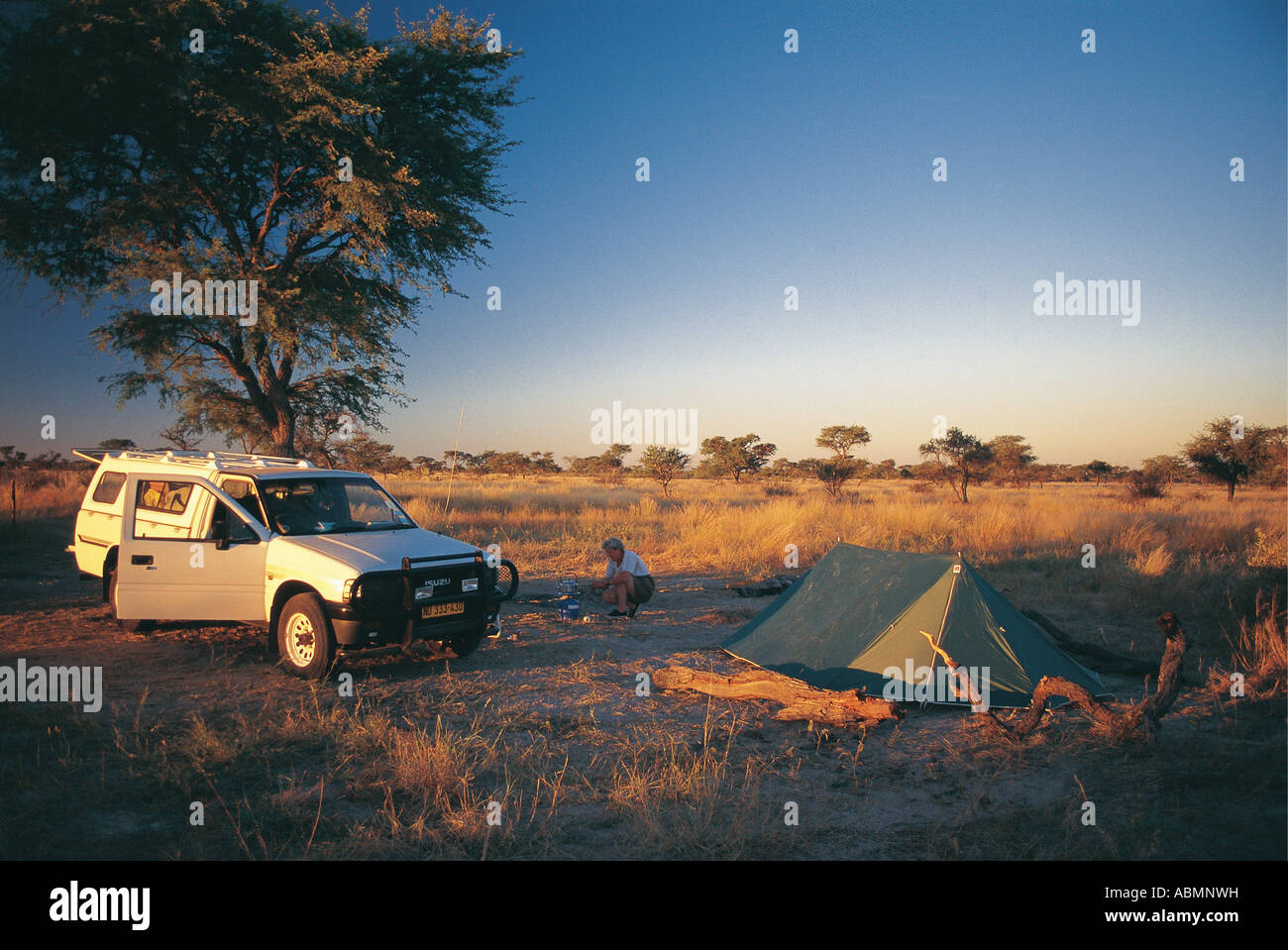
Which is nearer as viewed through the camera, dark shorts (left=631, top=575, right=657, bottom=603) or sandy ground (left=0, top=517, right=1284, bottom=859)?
sandy ground (left=0, top=517, right=1284, bottom=859)

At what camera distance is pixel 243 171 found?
15188 mm

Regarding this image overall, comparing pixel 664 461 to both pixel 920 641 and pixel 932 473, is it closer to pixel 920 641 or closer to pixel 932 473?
pixel 932 473

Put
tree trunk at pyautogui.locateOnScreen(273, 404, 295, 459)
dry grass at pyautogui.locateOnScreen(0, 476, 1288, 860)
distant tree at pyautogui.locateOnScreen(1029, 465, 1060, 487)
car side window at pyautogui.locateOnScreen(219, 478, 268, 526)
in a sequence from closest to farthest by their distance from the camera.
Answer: dry grass at pyautogui.locateOnScreen(0, 476, 1288, 860)
car side window at pyautogui.locateOnScreen(219, 478, 268, 526)
tree trunk at pyautogui.locateOnScreen(273, 404, 295, 459)
distant tree at pyautogui.locateOnScreen(1029, 465, 1060, 487)

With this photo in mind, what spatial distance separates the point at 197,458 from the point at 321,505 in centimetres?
146

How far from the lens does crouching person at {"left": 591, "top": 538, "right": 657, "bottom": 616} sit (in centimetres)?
1026

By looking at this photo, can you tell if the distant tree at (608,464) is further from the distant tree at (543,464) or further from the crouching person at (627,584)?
the crouching person at (627,584)

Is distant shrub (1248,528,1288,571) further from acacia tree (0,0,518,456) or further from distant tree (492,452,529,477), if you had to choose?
distant tree (492,452,529,477)

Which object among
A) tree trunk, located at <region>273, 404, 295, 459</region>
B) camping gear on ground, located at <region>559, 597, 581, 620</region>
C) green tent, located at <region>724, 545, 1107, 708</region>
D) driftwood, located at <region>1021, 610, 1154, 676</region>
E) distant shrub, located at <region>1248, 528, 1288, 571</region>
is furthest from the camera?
tree trunk, located at <region>273, 404, 295, 459</region>

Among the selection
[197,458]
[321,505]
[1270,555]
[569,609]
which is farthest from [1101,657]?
[197,458]

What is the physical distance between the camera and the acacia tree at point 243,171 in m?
13.4

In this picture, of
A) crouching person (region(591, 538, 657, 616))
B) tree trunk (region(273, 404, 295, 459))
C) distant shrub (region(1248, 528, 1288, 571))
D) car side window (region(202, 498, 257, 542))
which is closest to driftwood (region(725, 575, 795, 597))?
crouching person (region(591, 538, 657, 616))

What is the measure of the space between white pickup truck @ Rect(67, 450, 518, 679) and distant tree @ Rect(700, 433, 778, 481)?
41.9 metres

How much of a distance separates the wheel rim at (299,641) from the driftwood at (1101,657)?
7602mm
